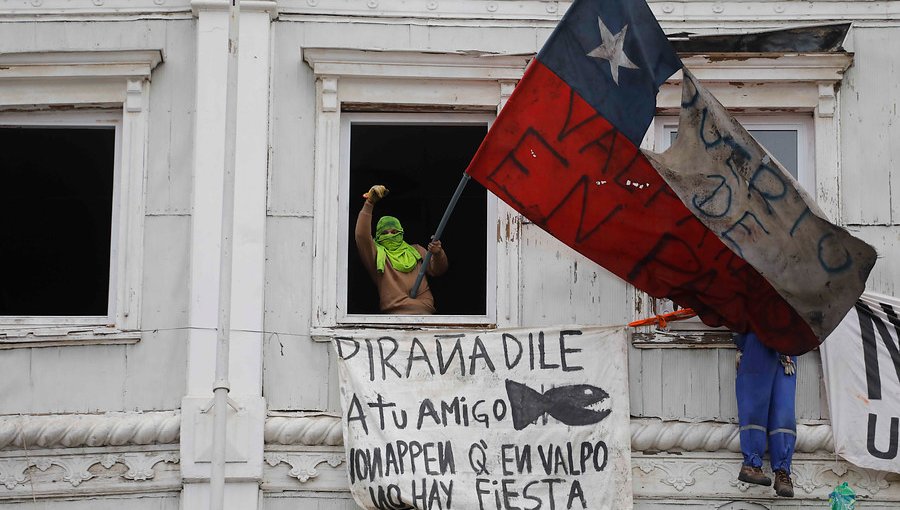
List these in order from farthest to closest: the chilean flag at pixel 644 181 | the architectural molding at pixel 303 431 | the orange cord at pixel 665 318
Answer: the orange cord at pixel 665 318
the architectural molding at pixel 303 431
the chilean flag at pixel 644 181

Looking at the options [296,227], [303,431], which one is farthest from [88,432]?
[296,227]

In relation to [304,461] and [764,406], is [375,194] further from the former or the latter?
[764,406]

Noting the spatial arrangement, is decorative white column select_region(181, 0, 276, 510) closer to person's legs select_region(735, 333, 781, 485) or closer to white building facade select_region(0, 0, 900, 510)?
white building facade select_region(0, 0, 900, 510)

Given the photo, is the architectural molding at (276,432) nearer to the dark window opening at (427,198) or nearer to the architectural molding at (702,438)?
the architectural molding at (702,438)

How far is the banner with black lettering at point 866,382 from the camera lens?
38.8 feet

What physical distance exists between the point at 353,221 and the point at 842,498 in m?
3.88

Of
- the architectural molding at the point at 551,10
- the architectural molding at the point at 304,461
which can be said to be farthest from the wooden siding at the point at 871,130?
the architectural molding at the point at 304,461

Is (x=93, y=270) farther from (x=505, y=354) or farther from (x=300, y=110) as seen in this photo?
(x=505, y=354)

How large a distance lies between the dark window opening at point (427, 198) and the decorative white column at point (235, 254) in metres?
0.78

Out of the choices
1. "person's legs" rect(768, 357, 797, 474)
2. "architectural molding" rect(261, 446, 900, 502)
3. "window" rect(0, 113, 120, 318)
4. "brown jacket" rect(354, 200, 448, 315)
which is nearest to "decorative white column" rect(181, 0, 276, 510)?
Result: "architectural molding" rect(261, 446, 900, 502)

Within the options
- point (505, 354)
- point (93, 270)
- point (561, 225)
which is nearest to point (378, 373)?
point (505, 354)

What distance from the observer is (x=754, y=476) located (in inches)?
454

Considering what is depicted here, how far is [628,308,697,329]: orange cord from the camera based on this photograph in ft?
39.8

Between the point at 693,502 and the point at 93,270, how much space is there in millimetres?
4624
